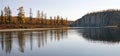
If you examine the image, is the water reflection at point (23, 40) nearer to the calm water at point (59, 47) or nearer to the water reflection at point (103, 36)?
the calm water at point (59, 47)

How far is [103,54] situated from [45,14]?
148 metres

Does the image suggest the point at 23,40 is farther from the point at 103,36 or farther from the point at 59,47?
the point at 103,36

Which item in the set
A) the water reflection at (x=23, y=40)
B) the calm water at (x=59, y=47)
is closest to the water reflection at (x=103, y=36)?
the calm water at (x=59, y=47)

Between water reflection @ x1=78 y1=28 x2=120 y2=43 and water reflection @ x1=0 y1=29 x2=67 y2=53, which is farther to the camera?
water reflection @ x1=78 y1=28 x2=120 y2=43

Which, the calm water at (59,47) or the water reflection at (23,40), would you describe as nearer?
the calm water at (59,47)

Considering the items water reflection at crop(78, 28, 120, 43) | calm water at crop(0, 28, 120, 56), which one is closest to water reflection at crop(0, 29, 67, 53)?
calm water at crop(0, 28, 120, 56)

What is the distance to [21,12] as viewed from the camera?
406ft

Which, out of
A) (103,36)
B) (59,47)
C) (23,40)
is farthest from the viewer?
(103,36)

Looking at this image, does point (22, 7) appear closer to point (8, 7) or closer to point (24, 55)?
point (8, 7)

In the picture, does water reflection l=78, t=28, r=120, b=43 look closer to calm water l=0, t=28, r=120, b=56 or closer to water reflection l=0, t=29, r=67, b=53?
calm water l=0, t=28, r=120, b=56

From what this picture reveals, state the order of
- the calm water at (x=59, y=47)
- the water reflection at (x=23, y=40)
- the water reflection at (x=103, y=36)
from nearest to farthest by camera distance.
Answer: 1. the calm water at (x=59, y=47)
2. the water reflection at (x=23, y=40)
3. the water reflection at (x=103, y=36)

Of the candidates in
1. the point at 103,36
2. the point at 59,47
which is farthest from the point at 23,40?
the point at 103,36

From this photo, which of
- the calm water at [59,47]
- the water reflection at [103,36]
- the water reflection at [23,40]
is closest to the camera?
the calm water at [59,47]

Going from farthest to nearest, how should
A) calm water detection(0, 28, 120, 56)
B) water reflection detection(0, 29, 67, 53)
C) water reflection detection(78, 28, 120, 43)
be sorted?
1. water reflection detection(78, 28, 120, 43)
2. water reflection detection(0, 29, 67, 53)
3. calm water detection(0, 28, 120, 56)
